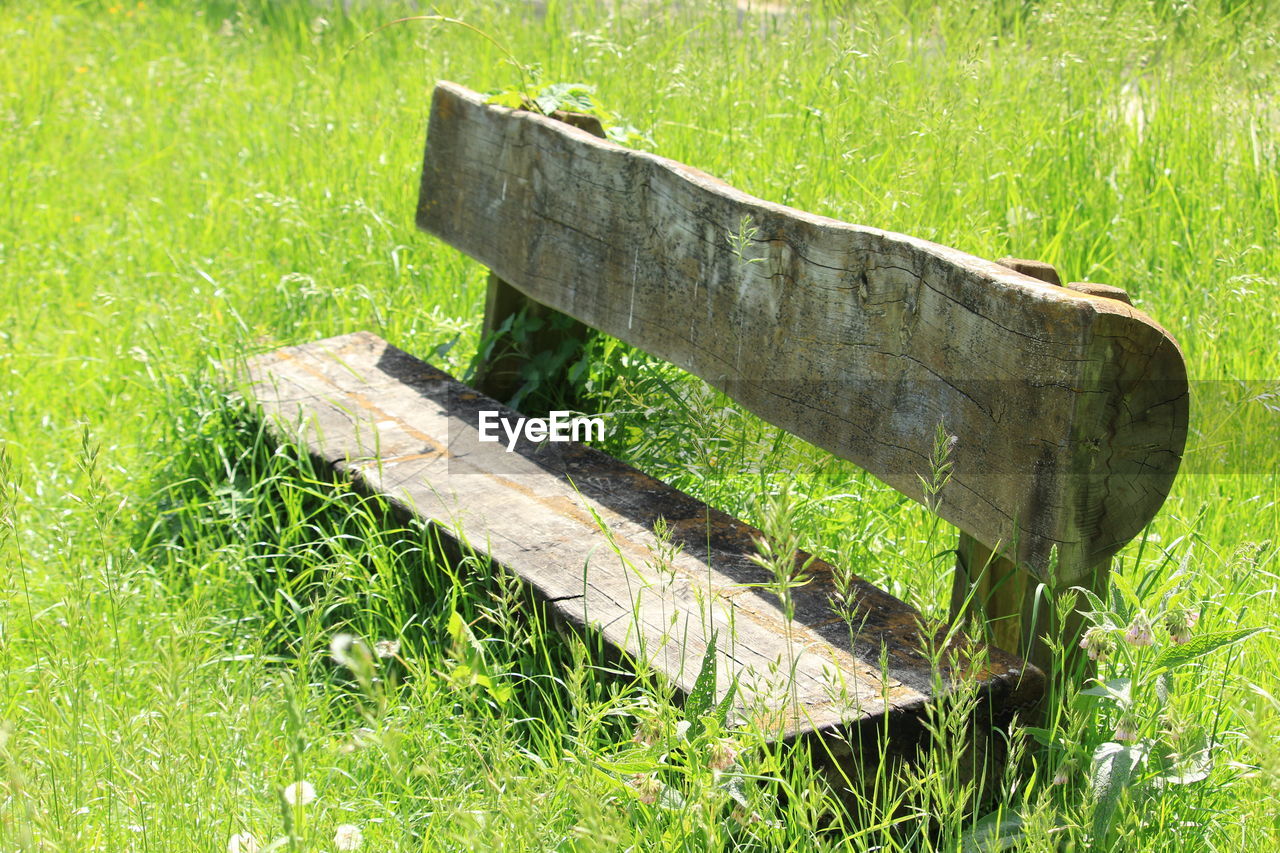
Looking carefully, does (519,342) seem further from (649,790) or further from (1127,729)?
(1127,729)

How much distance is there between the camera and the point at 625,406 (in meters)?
3.56

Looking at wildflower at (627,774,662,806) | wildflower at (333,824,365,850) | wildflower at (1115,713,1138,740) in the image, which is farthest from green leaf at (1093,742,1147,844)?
wildflower at (333,824,365,850)

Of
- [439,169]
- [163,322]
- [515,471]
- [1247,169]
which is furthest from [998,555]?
[163,322]

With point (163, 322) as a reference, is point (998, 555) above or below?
above

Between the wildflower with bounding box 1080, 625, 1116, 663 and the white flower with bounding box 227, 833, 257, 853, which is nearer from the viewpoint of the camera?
the white flower with bounding box 227, 833, 257, 853

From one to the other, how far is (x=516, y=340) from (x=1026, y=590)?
2.00 meters

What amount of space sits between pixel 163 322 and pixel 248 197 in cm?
115

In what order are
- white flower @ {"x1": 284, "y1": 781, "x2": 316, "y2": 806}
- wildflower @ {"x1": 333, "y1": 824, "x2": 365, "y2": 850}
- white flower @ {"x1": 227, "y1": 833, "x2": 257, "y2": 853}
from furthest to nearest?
wildflower @ {"x1": 333, "y1": 824, "x2": 365, "y2": 850}
white flower @ {"x1": 227, "y1": 833, "x2": 257, "y2": 853}
white flower @ {"x1": 284, "y1": 781, "x2": 316, "y2": 806}

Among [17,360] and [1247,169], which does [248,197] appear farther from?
[1247,169]

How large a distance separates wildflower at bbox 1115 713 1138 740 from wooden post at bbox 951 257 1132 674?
0.16 metres

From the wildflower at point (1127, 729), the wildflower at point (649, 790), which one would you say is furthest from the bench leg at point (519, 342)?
the wildflower at point (1127, 729)

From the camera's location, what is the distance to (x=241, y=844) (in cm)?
183

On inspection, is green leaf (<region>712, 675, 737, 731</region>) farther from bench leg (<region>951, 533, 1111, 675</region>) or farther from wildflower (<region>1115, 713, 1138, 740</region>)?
wildflower (<region>1115, 713, 1138, 740</region>)

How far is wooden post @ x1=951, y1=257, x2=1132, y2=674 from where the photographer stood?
2.02 metres
